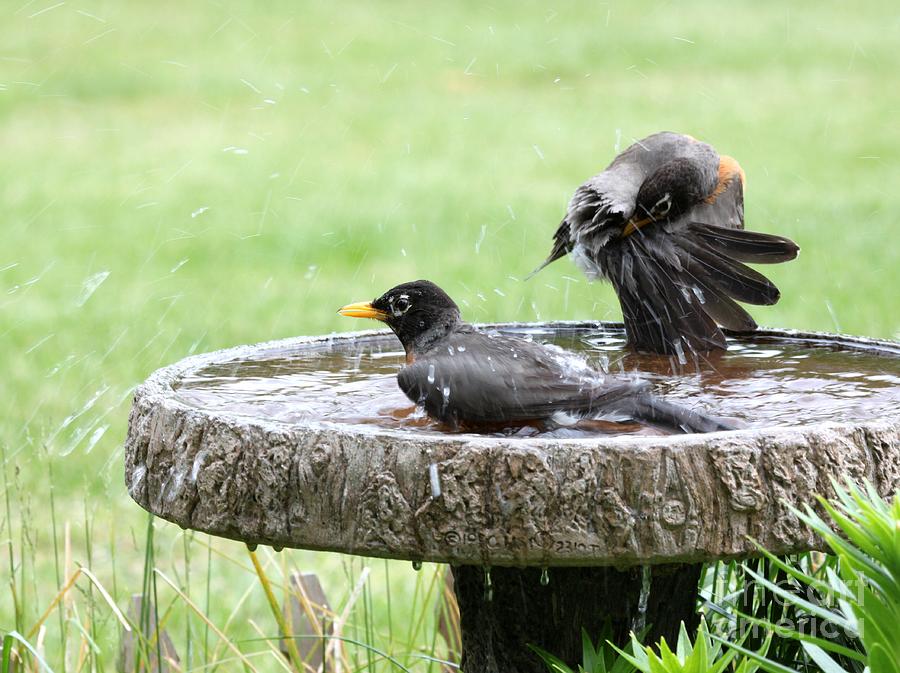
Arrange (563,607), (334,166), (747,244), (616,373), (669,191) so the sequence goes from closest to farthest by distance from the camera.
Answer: (563,607)
(616,373)
(747,244)
(669,191)
(334,166)

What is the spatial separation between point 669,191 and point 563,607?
1.62 meters

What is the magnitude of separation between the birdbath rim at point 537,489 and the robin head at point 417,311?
0.86 metres

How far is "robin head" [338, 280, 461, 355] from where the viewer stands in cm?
330

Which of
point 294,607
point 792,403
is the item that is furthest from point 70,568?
point 792,403

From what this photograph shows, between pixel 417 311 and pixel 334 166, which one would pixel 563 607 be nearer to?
A: pixel 417 311

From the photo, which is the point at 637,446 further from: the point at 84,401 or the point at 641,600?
the point at 84,401

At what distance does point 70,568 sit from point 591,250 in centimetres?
223

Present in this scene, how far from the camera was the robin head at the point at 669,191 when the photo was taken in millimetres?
4129

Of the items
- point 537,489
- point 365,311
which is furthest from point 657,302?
point 537,489

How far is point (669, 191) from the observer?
4.17 m

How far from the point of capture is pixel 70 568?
4672 millimetres

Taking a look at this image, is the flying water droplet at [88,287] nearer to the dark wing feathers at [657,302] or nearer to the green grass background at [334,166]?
the green grass background at [334,166]

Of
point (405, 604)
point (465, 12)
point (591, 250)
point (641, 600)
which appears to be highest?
point (465, 12)

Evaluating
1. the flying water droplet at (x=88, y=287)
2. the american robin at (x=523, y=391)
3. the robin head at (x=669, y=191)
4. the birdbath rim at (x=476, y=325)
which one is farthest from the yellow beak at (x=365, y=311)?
the flying water droplet at (x=88, y=287)
